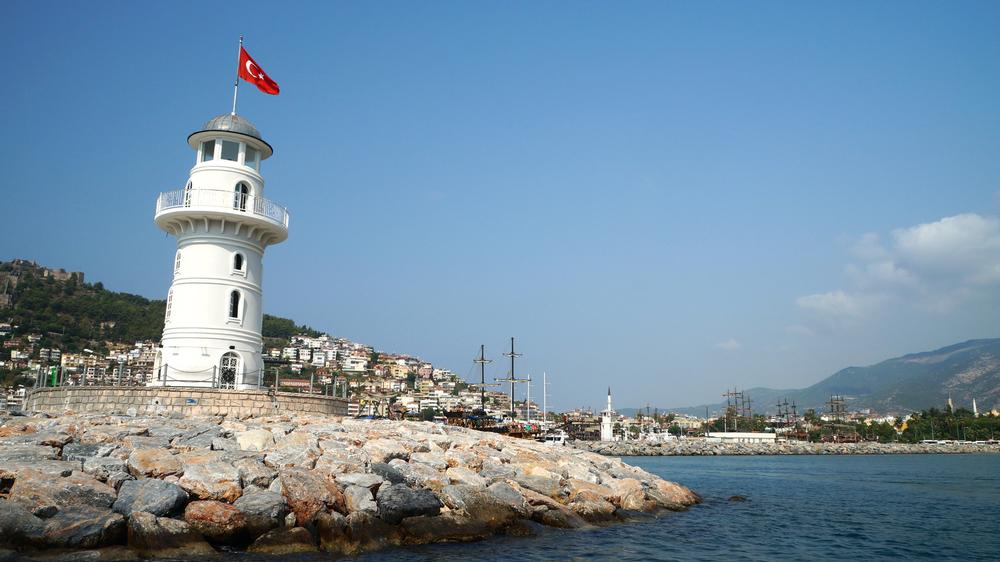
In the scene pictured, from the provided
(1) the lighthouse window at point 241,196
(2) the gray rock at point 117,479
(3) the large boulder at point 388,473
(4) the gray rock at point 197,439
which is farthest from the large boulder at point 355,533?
(1) the lighthouse window at point 241,196

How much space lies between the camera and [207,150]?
85.4 feet

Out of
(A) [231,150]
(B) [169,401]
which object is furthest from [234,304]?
(A) [231,150]

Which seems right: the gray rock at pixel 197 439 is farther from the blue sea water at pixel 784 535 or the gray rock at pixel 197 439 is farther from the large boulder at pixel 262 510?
the blue sea water at pixel 784 535

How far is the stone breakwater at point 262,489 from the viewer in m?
11.5

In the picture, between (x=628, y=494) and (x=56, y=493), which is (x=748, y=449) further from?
(x=56, y=493)

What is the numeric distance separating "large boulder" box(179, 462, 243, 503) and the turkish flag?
699 inches

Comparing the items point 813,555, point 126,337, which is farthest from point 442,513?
point 126,337

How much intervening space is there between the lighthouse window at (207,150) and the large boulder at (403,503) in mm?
16986

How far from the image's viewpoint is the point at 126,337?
303ft

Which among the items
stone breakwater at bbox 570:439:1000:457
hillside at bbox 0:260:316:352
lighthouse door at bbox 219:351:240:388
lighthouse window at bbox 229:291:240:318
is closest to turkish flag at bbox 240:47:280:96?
lighthouse window at bbox 229:291:240:318

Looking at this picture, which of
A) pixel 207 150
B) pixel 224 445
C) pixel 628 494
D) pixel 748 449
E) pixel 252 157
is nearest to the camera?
pixel 224 445

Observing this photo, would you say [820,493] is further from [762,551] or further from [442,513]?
[442,513]

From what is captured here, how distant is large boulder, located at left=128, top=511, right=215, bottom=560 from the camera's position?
1133 cm

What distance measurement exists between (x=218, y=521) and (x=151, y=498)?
124 centimetres
